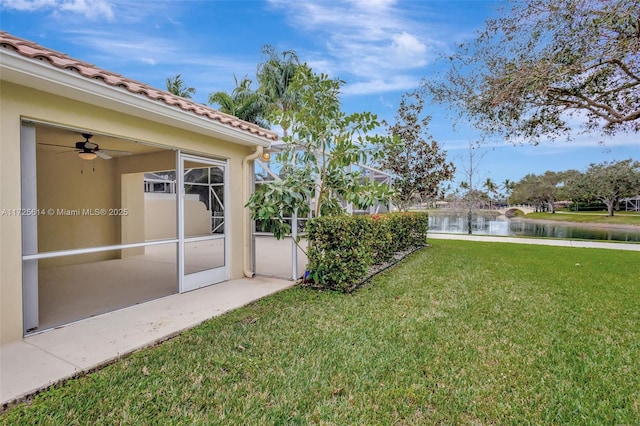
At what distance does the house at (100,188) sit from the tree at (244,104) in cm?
1177

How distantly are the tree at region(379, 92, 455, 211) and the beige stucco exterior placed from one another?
10.1 metres

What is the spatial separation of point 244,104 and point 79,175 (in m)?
14.3

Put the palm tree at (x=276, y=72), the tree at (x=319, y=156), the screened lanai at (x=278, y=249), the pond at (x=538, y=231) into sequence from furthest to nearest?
the palm tree at (x=276, y=72), the pond at (x=538, y=231), the screened lanai at (x=278, y=249), the tree at (x=319, y=156)

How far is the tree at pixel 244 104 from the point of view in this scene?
22.4 m

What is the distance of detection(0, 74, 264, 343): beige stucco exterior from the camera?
383cm

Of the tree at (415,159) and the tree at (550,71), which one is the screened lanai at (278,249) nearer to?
the tree at (550,71)

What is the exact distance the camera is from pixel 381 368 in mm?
3475

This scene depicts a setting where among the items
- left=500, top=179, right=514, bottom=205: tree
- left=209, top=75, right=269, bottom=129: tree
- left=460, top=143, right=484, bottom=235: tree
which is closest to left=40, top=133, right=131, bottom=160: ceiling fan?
left=209, top=75, right=269, bottom=129: tree

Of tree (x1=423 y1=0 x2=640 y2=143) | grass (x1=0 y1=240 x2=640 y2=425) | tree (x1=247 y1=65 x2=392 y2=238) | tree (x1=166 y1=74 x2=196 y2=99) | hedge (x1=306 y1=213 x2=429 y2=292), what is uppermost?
tree (x1=166 y1=74 x2=196 y2=99)

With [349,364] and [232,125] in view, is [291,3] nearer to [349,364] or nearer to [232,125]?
[232,125]

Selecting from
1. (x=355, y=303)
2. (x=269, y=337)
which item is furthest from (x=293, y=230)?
(x=269, y=337)

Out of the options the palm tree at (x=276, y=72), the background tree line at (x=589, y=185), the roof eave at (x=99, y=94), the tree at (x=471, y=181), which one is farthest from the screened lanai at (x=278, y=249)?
the background tree line at (x=589, y=185)

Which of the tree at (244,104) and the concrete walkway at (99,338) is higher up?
the tree at (244,104)

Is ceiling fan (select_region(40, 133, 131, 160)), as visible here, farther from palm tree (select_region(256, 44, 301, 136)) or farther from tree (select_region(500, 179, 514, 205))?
tree (select_region(500, 179, 514, 205))
